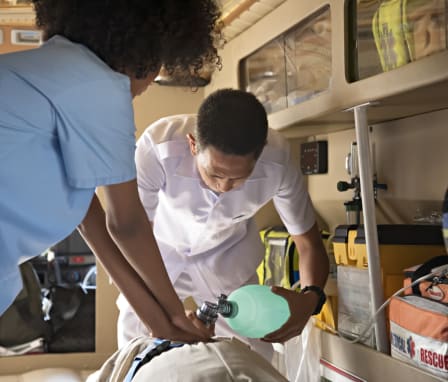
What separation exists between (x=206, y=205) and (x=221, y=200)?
2.1 inches

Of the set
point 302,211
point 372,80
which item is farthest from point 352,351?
point 372,80

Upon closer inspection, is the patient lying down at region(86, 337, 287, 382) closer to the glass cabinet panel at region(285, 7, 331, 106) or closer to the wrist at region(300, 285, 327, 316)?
the wrist at region(300, 285, 327, 316)

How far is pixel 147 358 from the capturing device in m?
1.30

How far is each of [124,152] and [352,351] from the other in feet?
3.15

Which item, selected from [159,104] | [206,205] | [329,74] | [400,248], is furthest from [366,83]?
[159,104]

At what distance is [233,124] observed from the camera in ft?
5.05

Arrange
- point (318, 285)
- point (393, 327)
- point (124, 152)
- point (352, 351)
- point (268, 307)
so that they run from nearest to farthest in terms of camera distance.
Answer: point (124, 152) < point (268, 307) < point (393, 327) < point (352, 351) < point (318, 285)

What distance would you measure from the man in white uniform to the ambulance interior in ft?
0.47

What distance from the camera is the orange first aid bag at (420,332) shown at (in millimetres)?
1291

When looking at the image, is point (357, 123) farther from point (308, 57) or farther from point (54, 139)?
point (54, 139)

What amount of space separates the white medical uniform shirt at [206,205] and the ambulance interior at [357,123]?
162 millimetres

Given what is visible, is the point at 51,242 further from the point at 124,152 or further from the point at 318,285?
the point at 318,285

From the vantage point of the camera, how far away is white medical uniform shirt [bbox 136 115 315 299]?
72.6 inches

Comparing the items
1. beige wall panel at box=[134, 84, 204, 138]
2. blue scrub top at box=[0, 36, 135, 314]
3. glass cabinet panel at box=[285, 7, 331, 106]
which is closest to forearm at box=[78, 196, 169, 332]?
blue scrub top at box=[0, 36, 135, 314]
